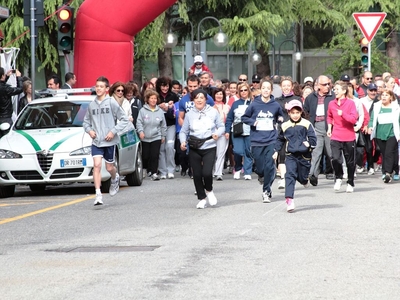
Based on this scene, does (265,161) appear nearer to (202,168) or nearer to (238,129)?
(202,168)

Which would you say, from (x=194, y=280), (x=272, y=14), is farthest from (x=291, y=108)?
(x=272, y=14)

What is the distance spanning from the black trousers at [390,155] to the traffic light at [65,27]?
590cm

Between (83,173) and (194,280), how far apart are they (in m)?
9.24

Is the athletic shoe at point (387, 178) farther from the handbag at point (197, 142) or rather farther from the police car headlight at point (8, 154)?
the police car headlight at point (8, 154)

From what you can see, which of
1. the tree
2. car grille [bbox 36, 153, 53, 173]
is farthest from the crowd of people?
the tree

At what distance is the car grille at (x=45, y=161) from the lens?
1795 centimetres

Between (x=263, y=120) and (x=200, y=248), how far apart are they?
6497mm

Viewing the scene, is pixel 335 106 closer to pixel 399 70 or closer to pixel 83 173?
pixel 83 173

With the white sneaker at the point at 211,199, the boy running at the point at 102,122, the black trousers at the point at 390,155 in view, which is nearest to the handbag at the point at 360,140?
the black trousers at the point at 390,155

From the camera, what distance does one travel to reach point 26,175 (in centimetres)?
1809

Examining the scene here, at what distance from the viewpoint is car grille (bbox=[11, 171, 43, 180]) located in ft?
59.3

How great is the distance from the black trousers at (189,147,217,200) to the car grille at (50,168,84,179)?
2485 mm

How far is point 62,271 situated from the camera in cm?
960

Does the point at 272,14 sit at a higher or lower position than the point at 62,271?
higher
